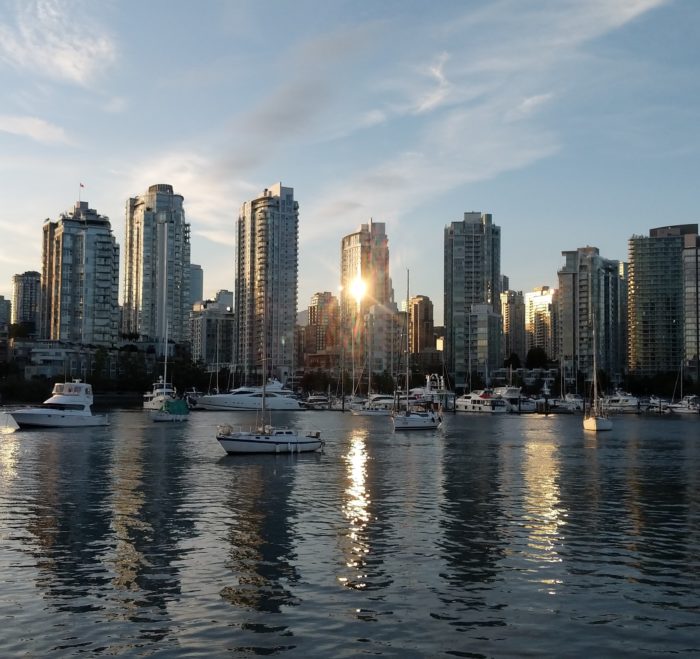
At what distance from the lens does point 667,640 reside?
75.2ft

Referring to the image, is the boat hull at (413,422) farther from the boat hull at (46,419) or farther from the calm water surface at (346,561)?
the calm water surface at (346,561)

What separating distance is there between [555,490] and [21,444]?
59.6 m

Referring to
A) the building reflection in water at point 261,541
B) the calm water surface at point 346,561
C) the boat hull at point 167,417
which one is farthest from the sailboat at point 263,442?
the boat hull at point 167,417

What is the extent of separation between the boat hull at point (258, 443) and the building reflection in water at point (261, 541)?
12.6 metres

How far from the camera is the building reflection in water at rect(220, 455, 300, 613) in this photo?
2711 cm

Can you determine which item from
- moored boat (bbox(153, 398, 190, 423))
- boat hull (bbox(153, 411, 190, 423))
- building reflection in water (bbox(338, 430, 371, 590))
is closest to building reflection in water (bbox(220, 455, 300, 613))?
building reflection in water (bbox(338, 430, 371, 590))

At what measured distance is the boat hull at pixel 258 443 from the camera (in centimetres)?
7581

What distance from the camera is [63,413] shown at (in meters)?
114

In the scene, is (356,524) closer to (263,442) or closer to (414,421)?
(263,442)

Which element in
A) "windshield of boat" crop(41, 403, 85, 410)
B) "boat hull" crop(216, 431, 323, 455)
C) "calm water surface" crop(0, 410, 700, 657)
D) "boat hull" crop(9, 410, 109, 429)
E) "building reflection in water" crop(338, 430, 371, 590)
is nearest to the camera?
"calm water surface" crop(0, 410, 700, 657)

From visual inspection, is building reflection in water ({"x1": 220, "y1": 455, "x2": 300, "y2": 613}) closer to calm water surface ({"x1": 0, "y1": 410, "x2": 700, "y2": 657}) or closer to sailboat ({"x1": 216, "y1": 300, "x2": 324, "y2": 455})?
calm water surface ({"x1": 0, "y1": 410, "x2": 700, "y2": 657})

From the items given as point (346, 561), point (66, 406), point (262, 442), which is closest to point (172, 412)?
point (66, 406)

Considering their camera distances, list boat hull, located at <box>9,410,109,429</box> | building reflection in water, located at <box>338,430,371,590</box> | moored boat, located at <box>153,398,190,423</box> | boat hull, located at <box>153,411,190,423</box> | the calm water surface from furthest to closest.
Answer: moored boat, located at <box>153,398,190,423</box> → boat hull, located at <box>153,411,190,423</box> → boat hull, located at <box>9,410,109,429</box> → building reflection in water, located at <box>338,430,371,590</box> → the calm water surface

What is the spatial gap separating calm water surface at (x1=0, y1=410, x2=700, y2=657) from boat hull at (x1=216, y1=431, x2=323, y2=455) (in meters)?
8.55
